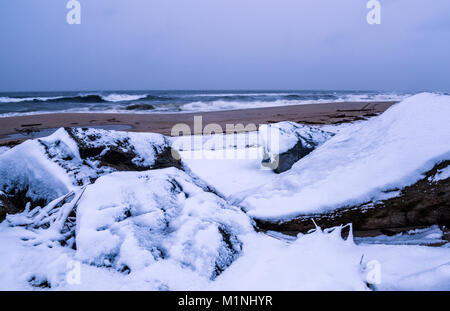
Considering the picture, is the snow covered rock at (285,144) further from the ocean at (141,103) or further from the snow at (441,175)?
the ocean at (141,103)

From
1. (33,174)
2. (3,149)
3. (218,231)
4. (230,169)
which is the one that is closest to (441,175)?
(218,231)

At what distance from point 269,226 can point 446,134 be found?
1.43 m

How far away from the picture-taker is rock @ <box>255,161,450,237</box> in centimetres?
171

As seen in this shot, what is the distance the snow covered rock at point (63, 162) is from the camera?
2264mm

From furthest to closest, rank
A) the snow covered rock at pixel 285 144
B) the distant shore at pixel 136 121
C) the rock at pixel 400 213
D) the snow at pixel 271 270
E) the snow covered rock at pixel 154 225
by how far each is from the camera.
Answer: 1. the distant shore at pixel 136 121
2. the snow covered rock at pixel 285 144
3. the rock at pixel 400 213
4. the snow covered rock at pixel 154 225
5. the snow at pixel 271 270

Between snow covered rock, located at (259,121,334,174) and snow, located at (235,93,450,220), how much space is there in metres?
0.63

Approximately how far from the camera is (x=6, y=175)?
236 cm

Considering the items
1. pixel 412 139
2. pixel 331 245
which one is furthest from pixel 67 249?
pixel 412 139

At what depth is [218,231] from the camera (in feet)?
5.52

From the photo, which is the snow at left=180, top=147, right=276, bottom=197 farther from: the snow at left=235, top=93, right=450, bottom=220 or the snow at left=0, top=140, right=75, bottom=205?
the snow at left=0, top=140, right=75, bottom=205

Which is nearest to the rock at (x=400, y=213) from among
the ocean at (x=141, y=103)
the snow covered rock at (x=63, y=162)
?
the snow covered rock at (x=63, y=162)

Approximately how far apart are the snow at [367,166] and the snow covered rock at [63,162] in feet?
4.24

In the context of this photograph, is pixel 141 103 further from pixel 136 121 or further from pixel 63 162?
pixel 63 162
